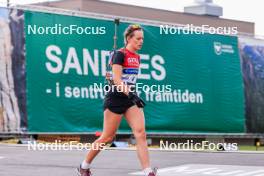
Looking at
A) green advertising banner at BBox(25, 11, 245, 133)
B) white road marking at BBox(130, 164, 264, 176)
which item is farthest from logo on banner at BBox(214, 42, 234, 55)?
white road marking at BBox(130, 164, 264, 176)

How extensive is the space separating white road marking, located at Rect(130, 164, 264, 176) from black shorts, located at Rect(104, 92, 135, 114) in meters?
1.83

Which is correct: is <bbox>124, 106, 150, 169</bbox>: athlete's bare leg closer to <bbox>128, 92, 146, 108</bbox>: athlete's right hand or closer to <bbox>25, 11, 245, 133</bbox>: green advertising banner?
<bbox>128, 92, 146, 108</bbox>: athlete's right hand

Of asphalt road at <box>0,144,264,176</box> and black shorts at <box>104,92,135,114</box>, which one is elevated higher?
black shorts at <box>104,92,135,114</box>

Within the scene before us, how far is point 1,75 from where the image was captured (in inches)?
724

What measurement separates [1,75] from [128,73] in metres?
11.0

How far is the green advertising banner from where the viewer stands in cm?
1934

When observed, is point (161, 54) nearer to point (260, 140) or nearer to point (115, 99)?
point (260, 140)
